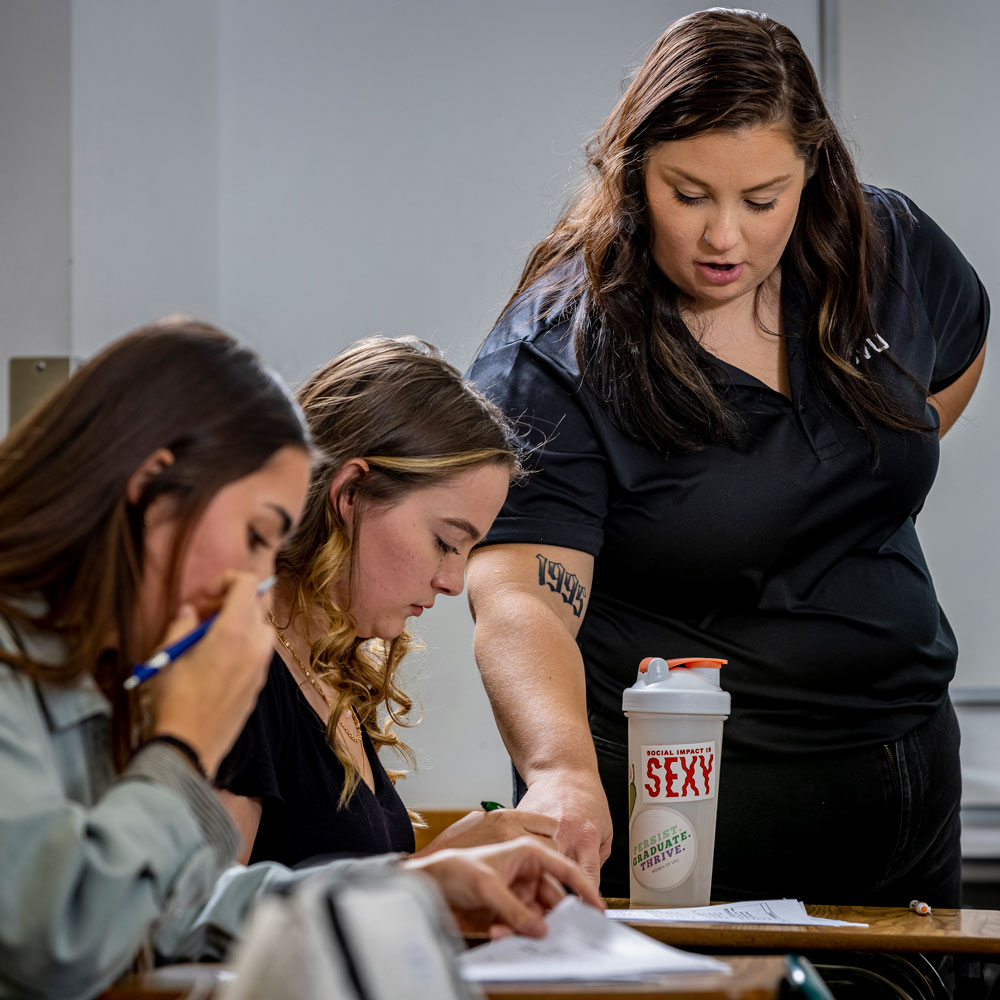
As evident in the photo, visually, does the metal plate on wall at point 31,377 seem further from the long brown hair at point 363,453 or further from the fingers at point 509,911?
the fingers at point 509,911

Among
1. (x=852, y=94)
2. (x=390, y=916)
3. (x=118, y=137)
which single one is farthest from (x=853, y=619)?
(x=118, y=137)

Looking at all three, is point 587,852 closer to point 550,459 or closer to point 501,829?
point 501,829

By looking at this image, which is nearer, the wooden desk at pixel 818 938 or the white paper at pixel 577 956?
the white paper at pixel 577 956

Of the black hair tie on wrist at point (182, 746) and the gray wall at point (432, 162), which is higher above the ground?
the gray wall at point (432, 162)

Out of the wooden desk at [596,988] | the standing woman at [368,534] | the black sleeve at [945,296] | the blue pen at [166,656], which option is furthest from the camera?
the black sleeve at [945,296]

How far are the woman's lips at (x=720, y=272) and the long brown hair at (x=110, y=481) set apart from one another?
29.6 inches

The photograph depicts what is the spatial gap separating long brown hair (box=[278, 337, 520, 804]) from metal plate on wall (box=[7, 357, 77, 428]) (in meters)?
1.08

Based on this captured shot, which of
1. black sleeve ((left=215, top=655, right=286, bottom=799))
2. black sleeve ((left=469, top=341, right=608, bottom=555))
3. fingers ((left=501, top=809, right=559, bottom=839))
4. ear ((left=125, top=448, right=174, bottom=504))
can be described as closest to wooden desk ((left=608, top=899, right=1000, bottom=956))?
fingers ((left=501, top=809, right=559, bottom=839))

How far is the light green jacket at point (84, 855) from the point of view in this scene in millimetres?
680

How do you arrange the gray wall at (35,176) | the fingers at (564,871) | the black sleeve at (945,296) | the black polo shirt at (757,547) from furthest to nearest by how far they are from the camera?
the gray wall at (35,176), the black sleeve at (945,296), the black polo shirt at (757,547), the fingers at (564,871)

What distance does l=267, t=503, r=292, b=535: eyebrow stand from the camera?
878 millimetres

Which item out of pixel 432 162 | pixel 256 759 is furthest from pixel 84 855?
pixel 432 162

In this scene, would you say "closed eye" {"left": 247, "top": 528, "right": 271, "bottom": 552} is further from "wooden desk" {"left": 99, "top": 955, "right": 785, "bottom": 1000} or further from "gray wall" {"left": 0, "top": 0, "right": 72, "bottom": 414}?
"gray wall" {"left": 0, "top": 0, "right": 72, "bottom": 414}

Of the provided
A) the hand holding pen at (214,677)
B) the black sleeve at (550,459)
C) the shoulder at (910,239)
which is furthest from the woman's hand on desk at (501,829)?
the shoulder at (910,239)
